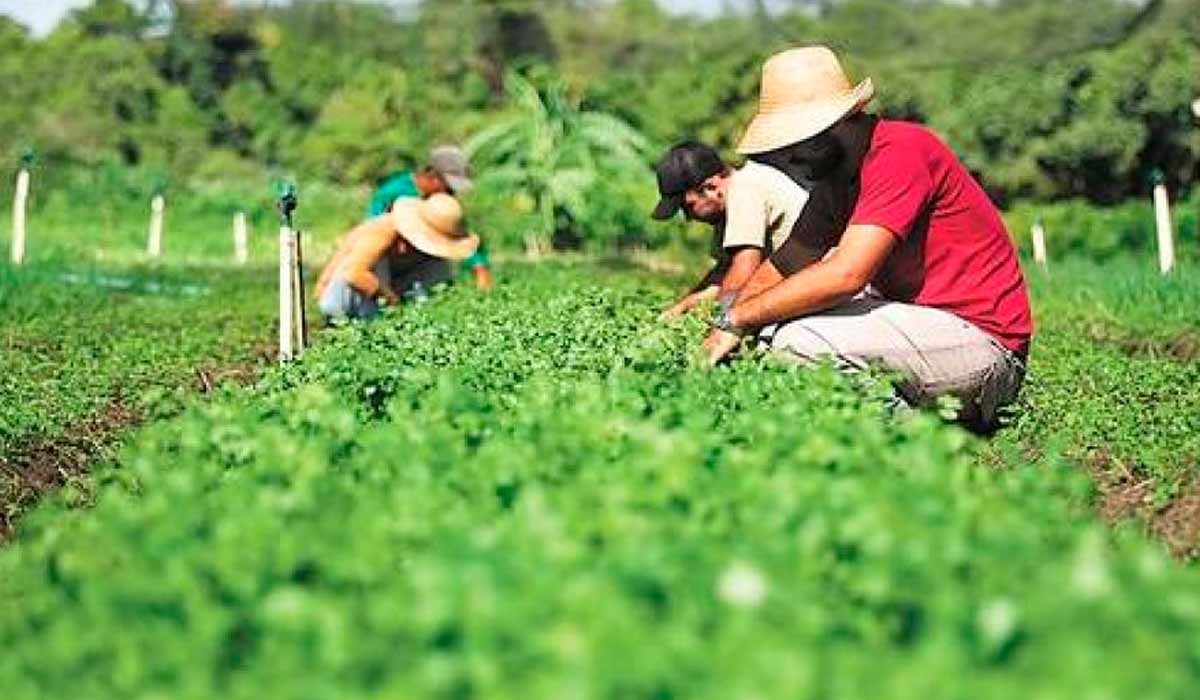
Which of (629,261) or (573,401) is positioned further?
(629,261)

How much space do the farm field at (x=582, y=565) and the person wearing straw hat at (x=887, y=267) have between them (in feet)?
4.66

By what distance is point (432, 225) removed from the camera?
1190 cm

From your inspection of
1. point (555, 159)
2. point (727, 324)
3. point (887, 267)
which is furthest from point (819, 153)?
point (555, 159)

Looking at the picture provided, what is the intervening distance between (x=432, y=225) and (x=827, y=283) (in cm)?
572

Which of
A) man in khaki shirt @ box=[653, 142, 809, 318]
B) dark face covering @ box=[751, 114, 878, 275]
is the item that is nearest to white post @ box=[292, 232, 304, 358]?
man in khaki shirt @ box=[653, 142, 809, 318]

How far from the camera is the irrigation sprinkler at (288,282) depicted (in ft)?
31.4

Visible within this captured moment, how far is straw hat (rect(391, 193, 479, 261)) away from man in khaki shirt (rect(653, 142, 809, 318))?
142 inches

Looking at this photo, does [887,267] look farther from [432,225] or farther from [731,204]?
[432,225]

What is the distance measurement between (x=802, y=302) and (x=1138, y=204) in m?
21.4

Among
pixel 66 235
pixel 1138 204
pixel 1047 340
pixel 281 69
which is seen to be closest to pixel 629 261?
pixel 1138 204

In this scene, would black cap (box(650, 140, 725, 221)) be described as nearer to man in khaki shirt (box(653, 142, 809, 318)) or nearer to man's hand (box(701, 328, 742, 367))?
man in khaki shirt (box(653, 142, 809, 318))

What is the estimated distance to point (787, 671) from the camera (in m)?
2.38

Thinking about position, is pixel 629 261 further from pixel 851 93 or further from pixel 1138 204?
pixel 851 93

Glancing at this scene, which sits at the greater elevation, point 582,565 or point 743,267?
point 743,267
